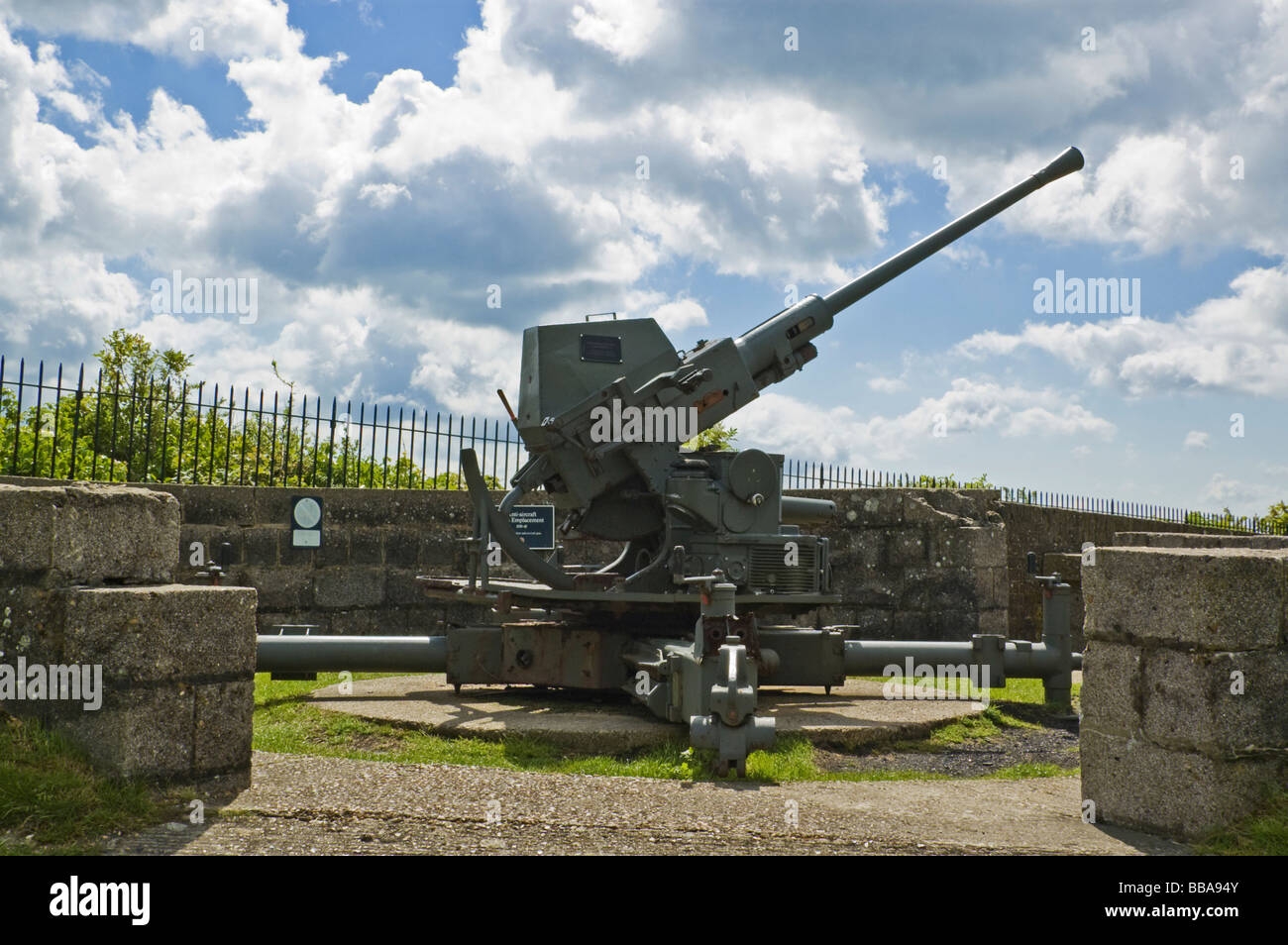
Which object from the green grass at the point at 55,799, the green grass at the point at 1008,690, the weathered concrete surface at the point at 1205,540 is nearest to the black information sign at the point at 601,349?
the weathered concrete surface at the point at 1205,540

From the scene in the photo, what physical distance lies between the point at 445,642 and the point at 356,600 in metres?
2.81

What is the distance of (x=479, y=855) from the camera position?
3430 mm

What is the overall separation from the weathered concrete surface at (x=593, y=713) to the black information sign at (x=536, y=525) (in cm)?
175

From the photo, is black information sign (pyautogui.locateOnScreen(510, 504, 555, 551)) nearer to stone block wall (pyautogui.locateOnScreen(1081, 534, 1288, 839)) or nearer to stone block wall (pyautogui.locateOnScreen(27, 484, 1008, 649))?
stone block wall (pyautogui.locateOnScreen(27, 484, 1008, 649))

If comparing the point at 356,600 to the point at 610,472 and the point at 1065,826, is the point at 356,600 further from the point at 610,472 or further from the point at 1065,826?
the point at 1065,826

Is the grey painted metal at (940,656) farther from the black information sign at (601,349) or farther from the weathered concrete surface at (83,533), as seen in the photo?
the weathered concrete surface at (83,533)

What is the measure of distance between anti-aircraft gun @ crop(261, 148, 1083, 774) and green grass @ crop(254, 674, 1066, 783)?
785 millimetres

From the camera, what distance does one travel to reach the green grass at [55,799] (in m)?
3.55

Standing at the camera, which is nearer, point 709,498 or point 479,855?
point 479,855

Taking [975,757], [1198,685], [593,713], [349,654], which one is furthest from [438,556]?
[1198,685]

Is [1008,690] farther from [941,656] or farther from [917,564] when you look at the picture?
[917,564]

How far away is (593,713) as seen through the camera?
695 cm

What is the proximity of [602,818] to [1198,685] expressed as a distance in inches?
91.8
